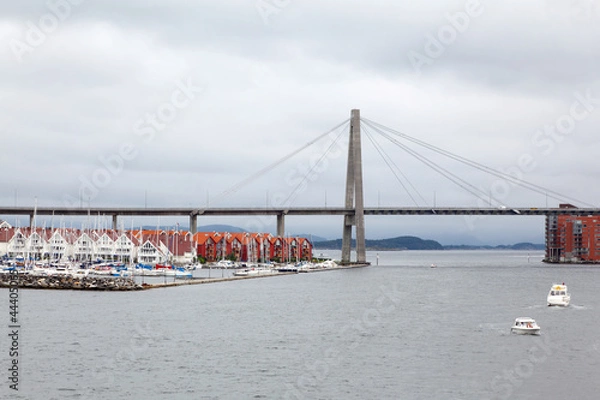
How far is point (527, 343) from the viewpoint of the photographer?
3231cm

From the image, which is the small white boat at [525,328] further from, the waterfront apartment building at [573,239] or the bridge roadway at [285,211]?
the waterfront apartment building at [573,239]

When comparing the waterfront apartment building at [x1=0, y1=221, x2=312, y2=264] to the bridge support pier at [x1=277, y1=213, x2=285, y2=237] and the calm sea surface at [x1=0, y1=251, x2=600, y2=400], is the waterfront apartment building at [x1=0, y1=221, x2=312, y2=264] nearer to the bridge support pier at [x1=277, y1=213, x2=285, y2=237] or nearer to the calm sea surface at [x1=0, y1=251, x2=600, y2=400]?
the bridge support pier at [x1=277, y1=213, x2=285, y2=237]

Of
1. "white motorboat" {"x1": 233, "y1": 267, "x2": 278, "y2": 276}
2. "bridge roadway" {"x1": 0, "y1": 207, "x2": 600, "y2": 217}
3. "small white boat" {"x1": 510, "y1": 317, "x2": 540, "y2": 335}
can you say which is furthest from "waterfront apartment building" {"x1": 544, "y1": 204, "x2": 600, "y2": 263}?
"small white boat" {"x1": 510, "y1": 317, "x2": 540, "y2": 335}

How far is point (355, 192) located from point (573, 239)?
70.2 meters

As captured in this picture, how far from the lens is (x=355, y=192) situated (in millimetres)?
99438

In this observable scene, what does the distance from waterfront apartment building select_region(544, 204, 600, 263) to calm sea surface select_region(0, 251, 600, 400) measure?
99.3 meters

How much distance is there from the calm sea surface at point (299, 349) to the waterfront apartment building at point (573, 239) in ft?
326

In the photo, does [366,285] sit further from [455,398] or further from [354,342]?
[455,398]

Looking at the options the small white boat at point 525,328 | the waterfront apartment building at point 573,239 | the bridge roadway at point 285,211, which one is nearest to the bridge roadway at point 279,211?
the bridge roadway at point 285,211

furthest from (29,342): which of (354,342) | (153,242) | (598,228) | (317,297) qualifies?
(598,228)

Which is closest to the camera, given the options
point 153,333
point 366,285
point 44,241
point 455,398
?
point 455,398

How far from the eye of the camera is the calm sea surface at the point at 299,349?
23875 millimetres

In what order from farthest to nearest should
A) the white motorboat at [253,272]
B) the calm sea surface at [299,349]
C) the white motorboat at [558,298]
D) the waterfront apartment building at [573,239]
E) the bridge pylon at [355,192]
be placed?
the waterfront apartment building at [573,239] → the bridge pylon at [355,192] → the white motorboat at [253,272] → the white motorboat at [558,298] → the calm sea surface at [299,349]

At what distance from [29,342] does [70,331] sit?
3.25m
